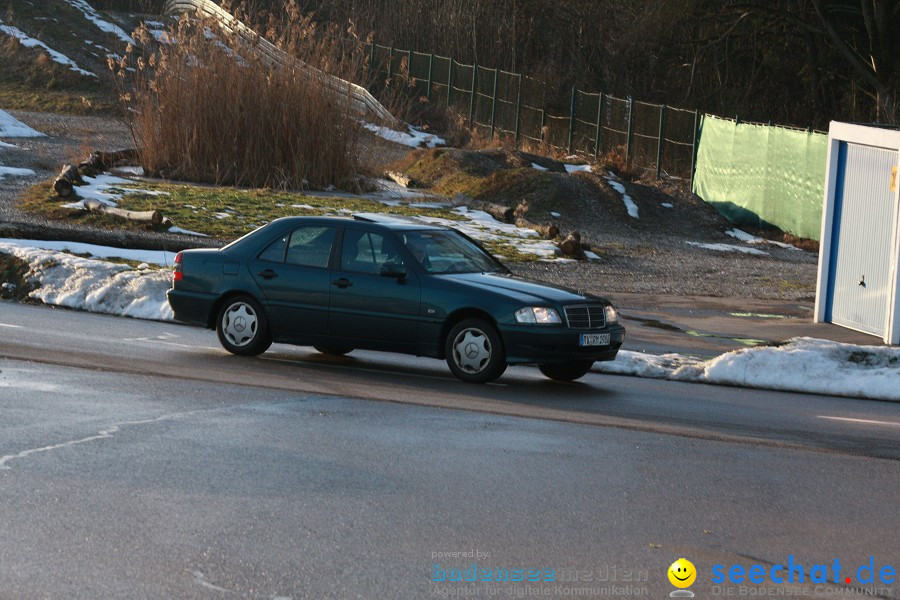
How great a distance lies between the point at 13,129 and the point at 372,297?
94.5ft

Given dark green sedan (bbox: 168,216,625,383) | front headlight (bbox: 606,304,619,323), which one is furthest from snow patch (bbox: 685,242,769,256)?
front headlight (bbox: 606,304,619,323)

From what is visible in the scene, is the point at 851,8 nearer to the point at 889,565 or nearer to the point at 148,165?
the point at 148,165

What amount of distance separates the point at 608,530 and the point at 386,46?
46996mm

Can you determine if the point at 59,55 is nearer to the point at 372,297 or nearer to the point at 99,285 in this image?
the point at 99,285

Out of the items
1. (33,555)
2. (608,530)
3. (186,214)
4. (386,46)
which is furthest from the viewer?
(386,46)

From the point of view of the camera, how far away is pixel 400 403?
10789 mm

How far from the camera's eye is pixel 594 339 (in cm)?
1220

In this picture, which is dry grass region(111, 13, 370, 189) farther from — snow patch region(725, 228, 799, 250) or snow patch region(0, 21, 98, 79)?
snow patch region(0, 21, 98, 79)

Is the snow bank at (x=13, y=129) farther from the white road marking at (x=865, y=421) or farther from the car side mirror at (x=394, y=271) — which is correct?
the white road marking at (x=865, y=421)

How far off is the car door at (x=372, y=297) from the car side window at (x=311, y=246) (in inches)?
6.7

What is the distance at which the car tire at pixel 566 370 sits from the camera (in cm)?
1268

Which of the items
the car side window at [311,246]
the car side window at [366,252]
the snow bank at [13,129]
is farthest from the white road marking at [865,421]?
the snow bank at [13,129]

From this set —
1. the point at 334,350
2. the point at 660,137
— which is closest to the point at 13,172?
the point at 660,137

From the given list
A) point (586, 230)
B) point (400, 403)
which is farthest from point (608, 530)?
point (586, 230)
